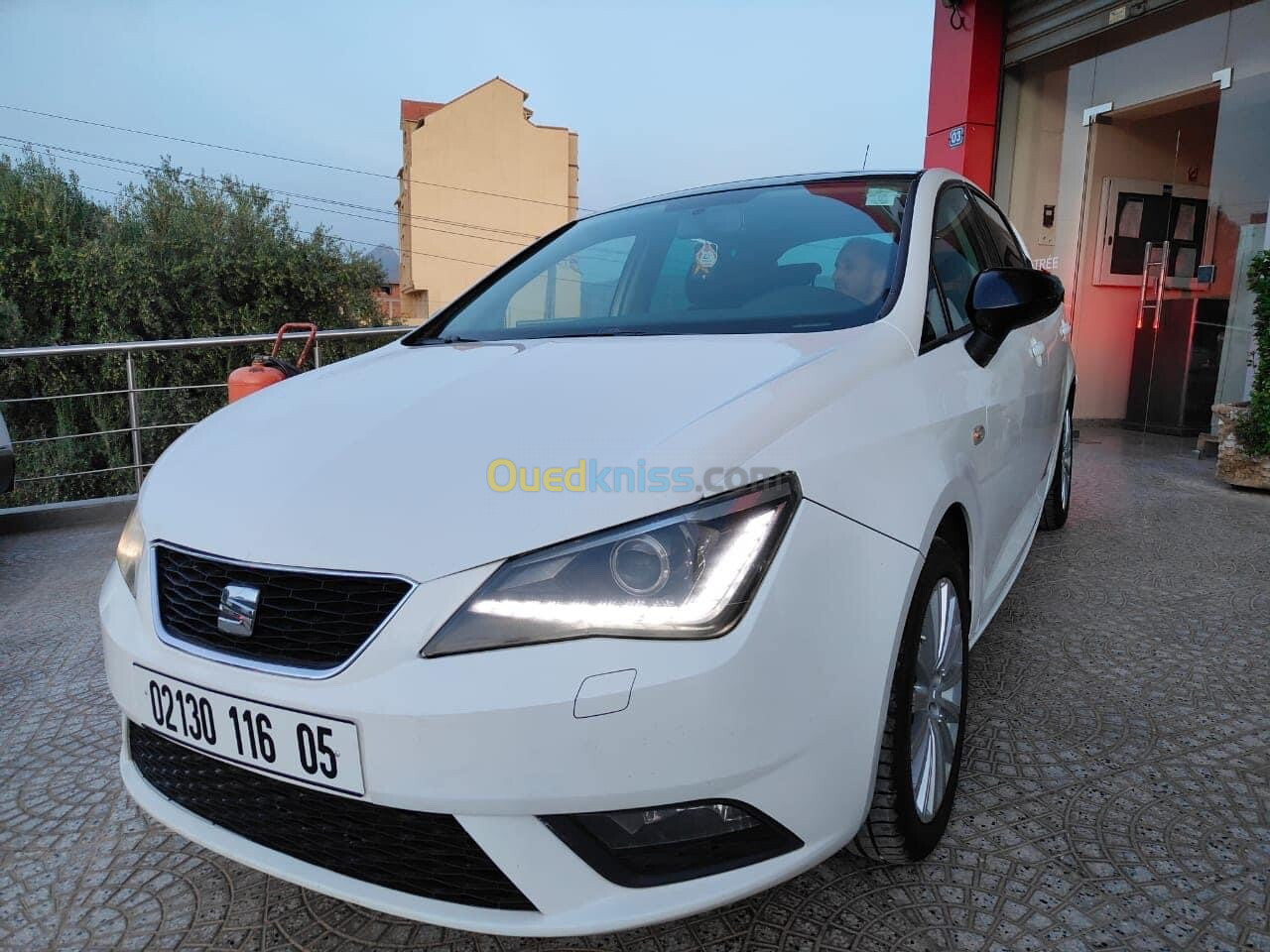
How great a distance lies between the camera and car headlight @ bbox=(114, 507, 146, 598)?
158cm

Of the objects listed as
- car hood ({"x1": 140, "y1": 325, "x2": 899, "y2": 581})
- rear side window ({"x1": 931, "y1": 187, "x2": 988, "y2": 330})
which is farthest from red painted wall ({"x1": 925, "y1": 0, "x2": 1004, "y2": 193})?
car hood ({"x1": 140, "y1": 325, "x2": 899, "y2": 581})

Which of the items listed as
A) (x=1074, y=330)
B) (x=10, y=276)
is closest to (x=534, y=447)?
(x=1074, y=330)

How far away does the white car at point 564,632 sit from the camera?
1.18 m

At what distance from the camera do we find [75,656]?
2.97 meters

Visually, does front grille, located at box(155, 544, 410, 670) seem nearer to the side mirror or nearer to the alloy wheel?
the alloy wheel

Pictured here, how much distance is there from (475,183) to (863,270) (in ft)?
122

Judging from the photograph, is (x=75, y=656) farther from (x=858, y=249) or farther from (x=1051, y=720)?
(x=1051, y=720)

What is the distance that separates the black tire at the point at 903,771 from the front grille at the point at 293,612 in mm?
812

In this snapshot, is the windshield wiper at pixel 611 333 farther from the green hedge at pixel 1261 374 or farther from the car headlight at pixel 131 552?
the green hedge at pixel 1261 374

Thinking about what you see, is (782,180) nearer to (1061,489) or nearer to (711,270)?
(711,270)

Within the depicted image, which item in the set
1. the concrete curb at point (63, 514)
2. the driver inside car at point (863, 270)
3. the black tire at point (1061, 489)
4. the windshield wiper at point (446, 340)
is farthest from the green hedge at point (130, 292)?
the driver inside car at point (863, 270)

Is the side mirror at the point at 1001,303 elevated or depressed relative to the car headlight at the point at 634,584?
elevated

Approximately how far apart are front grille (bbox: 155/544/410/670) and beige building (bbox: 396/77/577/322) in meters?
35.7

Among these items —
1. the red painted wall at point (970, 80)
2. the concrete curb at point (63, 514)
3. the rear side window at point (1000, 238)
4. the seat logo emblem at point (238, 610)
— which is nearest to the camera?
the seat logo emblem at point (238, 610)
